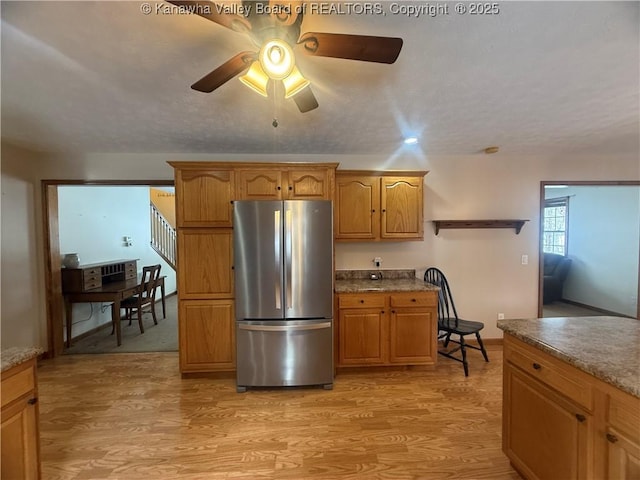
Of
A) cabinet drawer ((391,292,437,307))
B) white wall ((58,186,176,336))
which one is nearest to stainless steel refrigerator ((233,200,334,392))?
cabinet drawer ((391,292,437,307))

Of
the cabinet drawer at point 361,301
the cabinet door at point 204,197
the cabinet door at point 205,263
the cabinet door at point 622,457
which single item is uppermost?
the cabinet door at point 204,197

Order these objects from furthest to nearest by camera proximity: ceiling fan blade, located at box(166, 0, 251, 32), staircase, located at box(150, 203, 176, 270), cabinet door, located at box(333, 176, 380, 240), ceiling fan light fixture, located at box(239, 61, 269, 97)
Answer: staircase, located at box(150, 203, 176, 270) < cabinet door, located at box(333, 176, 380, 240) < ceiling fan light fixture, located at box(239, 61, 269, 97) < ceiling fan blade, located at box(166, 0, 251, 32)

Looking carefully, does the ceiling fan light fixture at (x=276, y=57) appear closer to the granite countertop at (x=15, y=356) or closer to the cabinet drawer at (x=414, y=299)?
the granite countertop at (x=15, y=356)

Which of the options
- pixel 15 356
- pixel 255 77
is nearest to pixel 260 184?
pixel 255 77

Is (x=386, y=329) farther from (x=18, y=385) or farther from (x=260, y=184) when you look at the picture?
(x=18, y=385)

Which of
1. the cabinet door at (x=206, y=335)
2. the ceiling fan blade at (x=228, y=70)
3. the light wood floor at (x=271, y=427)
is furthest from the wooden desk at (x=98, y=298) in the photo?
the ceiling fan blade at (x=228, y=70)

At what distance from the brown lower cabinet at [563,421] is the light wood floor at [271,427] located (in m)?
0.40

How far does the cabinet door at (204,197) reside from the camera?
9.32 feet

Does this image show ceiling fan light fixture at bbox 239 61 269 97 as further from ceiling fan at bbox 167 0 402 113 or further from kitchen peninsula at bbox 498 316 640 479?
kitchen peninsula at bbox 498 316 640 479

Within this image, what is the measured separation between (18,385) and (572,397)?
8.30 feet

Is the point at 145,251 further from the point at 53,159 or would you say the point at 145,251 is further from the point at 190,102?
the point at 190,102

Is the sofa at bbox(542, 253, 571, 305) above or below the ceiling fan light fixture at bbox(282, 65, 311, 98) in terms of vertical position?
below

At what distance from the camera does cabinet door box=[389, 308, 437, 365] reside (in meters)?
2.98

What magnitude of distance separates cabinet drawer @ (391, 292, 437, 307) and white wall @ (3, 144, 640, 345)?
2.13ft
